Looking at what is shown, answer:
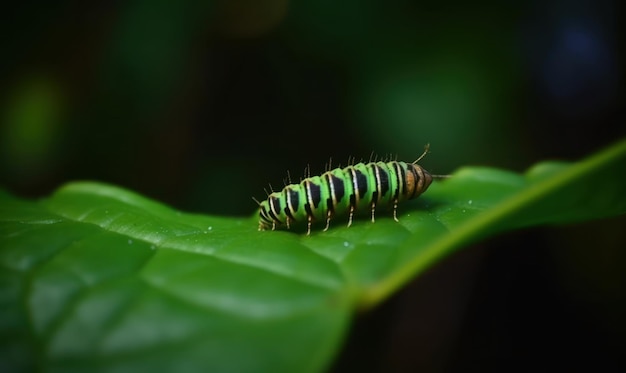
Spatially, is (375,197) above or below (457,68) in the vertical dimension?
below

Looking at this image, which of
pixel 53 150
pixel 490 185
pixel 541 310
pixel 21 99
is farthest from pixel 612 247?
pixel 21 99

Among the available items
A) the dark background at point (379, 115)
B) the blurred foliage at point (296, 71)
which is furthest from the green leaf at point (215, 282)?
the blurred foliage at point (296, 71)

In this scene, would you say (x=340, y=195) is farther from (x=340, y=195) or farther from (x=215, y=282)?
(x=215, y=282)

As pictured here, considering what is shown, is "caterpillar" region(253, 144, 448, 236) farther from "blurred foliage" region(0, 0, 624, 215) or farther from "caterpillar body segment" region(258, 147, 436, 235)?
"blurred foliage" region(0, 0, 624, 215)

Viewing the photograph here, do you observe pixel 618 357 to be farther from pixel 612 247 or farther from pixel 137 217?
pixel 137 217

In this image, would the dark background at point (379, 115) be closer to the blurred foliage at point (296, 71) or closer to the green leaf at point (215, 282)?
the blurred foliage at point (296, 71)

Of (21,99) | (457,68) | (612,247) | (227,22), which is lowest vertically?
(612,247)

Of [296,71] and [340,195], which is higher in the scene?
[296,71]

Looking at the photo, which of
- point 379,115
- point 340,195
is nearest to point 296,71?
point 379,115
